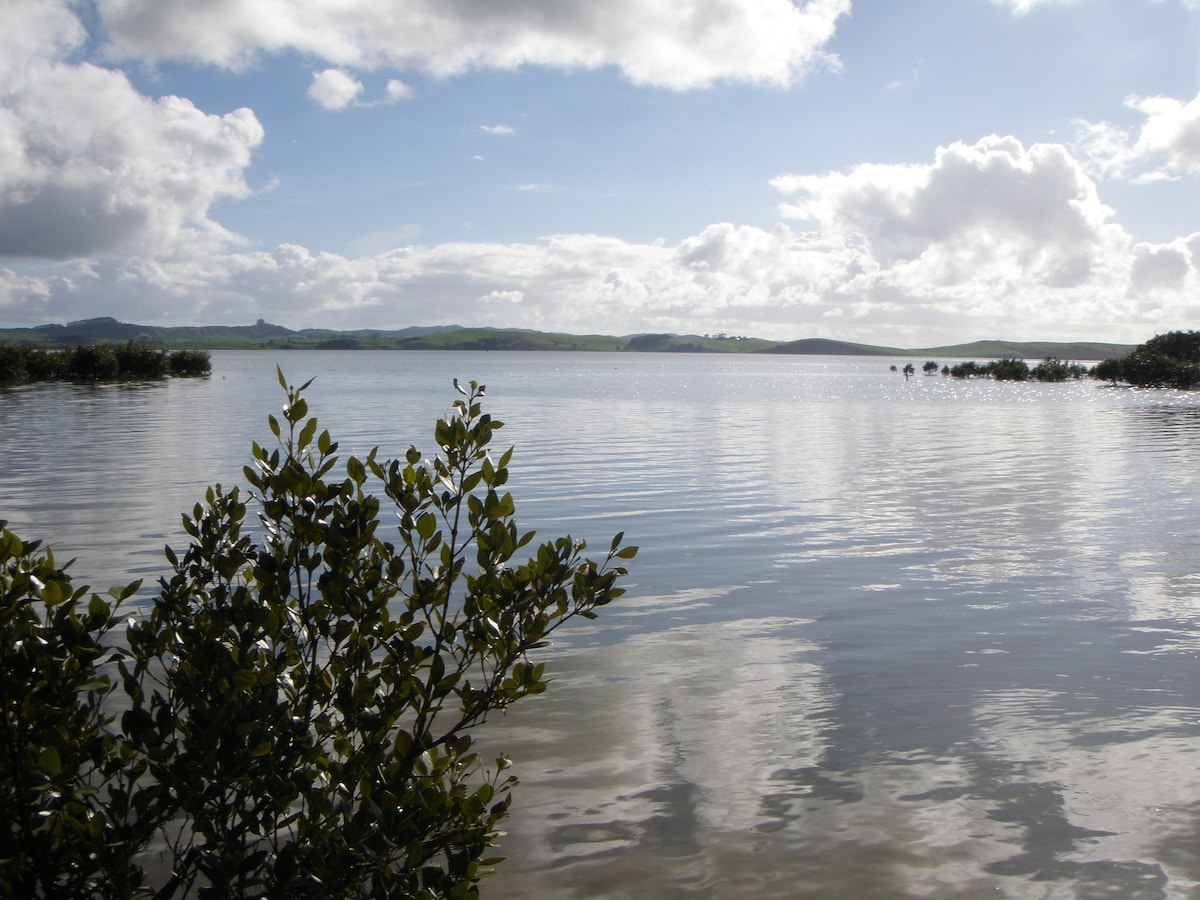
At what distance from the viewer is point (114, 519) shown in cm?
1739

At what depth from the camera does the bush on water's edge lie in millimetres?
69188

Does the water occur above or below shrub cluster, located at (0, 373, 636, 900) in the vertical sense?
below

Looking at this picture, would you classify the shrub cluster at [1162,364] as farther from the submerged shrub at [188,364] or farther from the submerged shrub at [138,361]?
the submerged shrub at [138,361]

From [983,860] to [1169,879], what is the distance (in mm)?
1110

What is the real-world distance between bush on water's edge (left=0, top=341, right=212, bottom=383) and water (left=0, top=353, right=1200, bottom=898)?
51.7m

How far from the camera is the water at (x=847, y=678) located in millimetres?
6176

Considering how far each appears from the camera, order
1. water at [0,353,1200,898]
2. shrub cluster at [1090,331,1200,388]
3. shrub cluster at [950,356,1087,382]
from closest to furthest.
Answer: water at [0,353,1200,898], shrub cluster at [1090,331,1200,388], shrub cluster at [950,356,1087,382]

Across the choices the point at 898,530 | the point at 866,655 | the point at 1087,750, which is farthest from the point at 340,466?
the point at 1087,750

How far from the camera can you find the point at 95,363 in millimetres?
73812

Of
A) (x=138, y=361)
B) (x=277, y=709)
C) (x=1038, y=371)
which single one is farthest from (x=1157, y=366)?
(x=277, y=709)

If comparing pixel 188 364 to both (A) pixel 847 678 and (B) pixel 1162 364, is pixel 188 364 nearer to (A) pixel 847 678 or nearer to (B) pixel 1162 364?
(A) pixel 847 678

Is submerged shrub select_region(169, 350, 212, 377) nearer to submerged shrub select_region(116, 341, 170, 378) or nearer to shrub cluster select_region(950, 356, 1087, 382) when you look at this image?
submerged shrub select_region(116, 341, 170, 378)

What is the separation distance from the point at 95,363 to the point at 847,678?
3084 inches

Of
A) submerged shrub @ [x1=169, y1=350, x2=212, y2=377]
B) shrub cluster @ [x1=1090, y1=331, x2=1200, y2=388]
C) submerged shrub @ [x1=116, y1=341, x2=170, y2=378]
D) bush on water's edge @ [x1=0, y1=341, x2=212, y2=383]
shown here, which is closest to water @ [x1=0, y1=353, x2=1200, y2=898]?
bush on water's edge @ [x1=0, y1=341, x2=212, y2=383]
